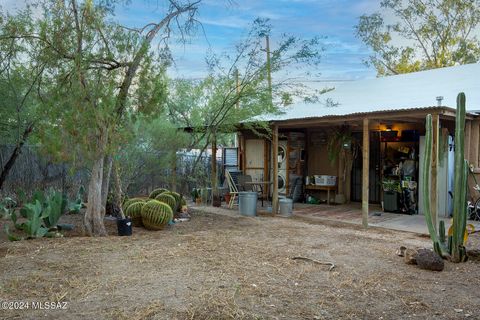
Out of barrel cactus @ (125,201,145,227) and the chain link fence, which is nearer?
barrel cactus @ (125,201,145,227)

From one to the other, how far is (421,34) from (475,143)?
42.4 ft

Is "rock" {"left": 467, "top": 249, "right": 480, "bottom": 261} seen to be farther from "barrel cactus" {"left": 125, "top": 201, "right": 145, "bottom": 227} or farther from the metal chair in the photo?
the metal chair

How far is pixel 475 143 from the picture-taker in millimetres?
9578

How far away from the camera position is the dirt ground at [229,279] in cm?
378

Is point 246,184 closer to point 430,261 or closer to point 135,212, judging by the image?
point 135,212

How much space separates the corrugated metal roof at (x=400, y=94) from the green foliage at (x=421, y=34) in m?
8.32

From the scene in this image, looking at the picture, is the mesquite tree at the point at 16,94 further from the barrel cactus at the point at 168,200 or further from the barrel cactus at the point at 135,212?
the barrel cactus at the point at 168,200

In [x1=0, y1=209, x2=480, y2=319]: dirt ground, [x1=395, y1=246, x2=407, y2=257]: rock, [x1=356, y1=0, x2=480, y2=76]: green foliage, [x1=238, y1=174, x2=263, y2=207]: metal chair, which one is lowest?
[x1=0, y1=209, x2=480, y2=319]: dirt ground

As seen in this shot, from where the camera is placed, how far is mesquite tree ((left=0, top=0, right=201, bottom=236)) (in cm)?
662

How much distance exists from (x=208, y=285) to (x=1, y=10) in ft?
21.7

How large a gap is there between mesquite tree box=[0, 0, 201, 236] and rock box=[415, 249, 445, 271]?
4.82 meters

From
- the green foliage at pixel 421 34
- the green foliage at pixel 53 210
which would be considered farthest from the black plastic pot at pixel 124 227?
the green foliage at pixel 421 34

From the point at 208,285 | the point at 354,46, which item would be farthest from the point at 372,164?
the point at 354,46

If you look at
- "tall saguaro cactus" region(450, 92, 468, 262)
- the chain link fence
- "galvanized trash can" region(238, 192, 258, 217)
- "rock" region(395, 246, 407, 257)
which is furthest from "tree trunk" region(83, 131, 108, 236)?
"tall saguaro cactus" region(450, 92, 468, 262)
